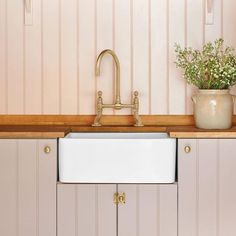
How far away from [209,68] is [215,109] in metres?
0.20

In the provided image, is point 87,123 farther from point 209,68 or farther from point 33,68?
point 209,68

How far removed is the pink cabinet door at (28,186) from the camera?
261cm

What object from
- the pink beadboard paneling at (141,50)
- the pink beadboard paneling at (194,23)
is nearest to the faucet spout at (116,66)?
the pink beadboard paneling at (141,50)

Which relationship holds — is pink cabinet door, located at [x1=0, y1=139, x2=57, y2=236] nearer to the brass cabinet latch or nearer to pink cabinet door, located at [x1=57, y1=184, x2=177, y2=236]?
pink cabinet door, located at [x1=57, y1=184, x2=177, y2=236]

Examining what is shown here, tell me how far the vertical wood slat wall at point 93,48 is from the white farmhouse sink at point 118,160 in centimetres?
47

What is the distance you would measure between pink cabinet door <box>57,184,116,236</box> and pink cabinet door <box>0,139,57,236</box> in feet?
0.16

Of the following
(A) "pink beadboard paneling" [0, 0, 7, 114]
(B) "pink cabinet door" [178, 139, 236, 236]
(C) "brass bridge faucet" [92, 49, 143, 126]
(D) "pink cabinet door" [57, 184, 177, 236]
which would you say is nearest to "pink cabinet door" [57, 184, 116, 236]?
(D) "pink cabinet door" [57, 184, 177, 236]

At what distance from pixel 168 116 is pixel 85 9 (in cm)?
70

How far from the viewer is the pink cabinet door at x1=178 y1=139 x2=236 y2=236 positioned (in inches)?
101

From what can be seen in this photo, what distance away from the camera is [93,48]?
3.05m

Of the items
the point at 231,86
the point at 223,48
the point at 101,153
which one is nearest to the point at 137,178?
the point at 101,153

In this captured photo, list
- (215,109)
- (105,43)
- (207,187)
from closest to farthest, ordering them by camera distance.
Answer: (207,187) → (215,109) → (105,43)

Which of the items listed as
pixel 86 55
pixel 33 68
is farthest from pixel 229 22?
pixel 33 68

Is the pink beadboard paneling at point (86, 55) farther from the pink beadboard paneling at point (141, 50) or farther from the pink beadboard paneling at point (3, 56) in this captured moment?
the pink beadboard paneling at point (3, 56)
